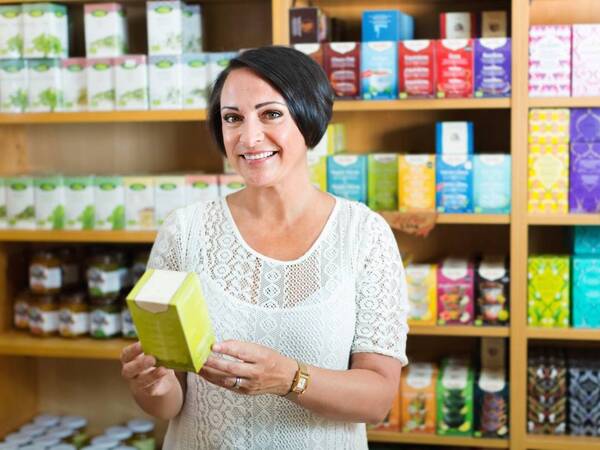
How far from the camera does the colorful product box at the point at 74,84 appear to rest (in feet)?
10.0

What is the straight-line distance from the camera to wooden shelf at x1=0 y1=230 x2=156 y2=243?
3064 millimetres

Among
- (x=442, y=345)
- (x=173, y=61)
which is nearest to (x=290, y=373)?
(x=173, y=61)

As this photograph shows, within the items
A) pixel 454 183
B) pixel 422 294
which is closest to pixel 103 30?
pixel 454 183

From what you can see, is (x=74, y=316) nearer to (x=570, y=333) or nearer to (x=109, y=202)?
(x=109, y=202)

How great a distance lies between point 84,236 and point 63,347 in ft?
1.34

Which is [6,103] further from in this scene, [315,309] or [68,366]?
[315,309]

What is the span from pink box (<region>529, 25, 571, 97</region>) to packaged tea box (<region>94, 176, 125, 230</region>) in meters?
1.40

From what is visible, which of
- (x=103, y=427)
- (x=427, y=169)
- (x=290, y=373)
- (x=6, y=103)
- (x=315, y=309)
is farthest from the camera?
(x=103, y=427)

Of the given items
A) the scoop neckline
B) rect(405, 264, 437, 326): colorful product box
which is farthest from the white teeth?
rect(405, 264, 437, 326): colorful product box

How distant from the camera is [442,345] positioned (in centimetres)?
333

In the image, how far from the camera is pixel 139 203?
3.07 m

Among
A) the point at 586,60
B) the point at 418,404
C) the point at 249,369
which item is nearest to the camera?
the point at 249,369

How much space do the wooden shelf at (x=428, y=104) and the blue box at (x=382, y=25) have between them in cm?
20

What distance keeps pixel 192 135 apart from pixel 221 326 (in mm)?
1802
